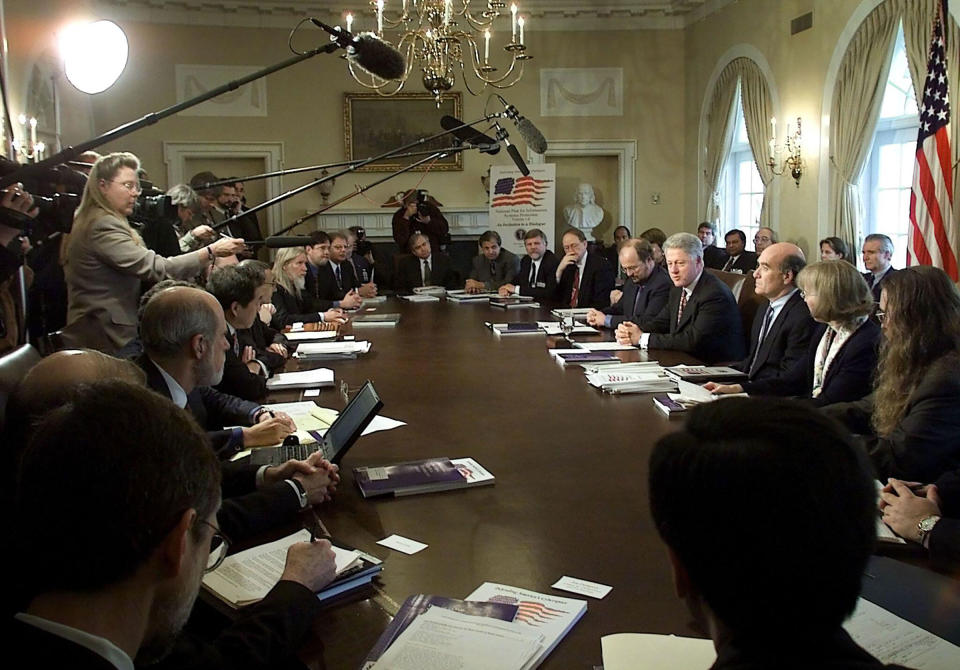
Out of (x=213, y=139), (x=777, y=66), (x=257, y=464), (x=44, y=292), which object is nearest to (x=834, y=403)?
(x=257, y=464)

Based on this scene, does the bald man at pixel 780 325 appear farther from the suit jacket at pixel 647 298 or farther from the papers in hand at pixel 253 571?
the papers in hand at pixel 253 571

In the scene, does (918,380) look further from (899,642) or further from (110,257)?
(110,257)

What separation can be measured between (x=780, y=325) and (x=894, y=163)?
4.34 meters

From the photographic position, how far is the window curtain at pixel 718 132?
9.93 metres

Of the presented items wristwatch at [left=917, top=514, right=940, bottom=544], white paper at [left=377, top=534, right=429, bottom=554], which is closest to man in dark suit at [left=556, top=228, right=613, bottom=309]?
wristwatch at [left=917, top=514, right=940, bottom=544]

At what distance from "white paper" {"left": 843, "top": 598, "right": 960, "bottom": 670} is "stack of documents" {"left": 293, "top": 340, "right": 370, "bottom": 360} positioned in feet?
10.0

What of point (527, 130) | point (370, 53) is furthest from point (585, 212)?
point (370, 53)

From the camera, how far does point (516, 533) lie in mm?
1860

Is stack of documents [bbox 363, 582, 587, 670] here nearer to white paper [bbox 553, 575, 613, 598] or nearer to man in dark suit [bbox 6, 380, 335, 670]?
white paper [bbox 553, 575, 613, 598]

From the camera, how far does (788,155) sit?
8.55 metres

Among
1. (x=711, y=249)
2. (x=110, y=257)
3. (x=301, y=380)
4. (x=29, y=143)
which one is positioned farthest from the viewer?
(x=711, y=249)

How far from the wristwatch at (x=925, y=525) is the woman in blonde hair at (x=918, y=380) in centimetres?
59

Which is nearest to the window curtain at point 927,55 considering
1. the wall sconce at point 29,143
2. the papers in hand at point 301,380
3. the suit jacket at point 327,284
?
the suit jacket at point 327,284

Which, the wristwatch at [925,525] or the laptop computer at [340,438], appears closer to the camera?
the wristwatch at [925,525]
